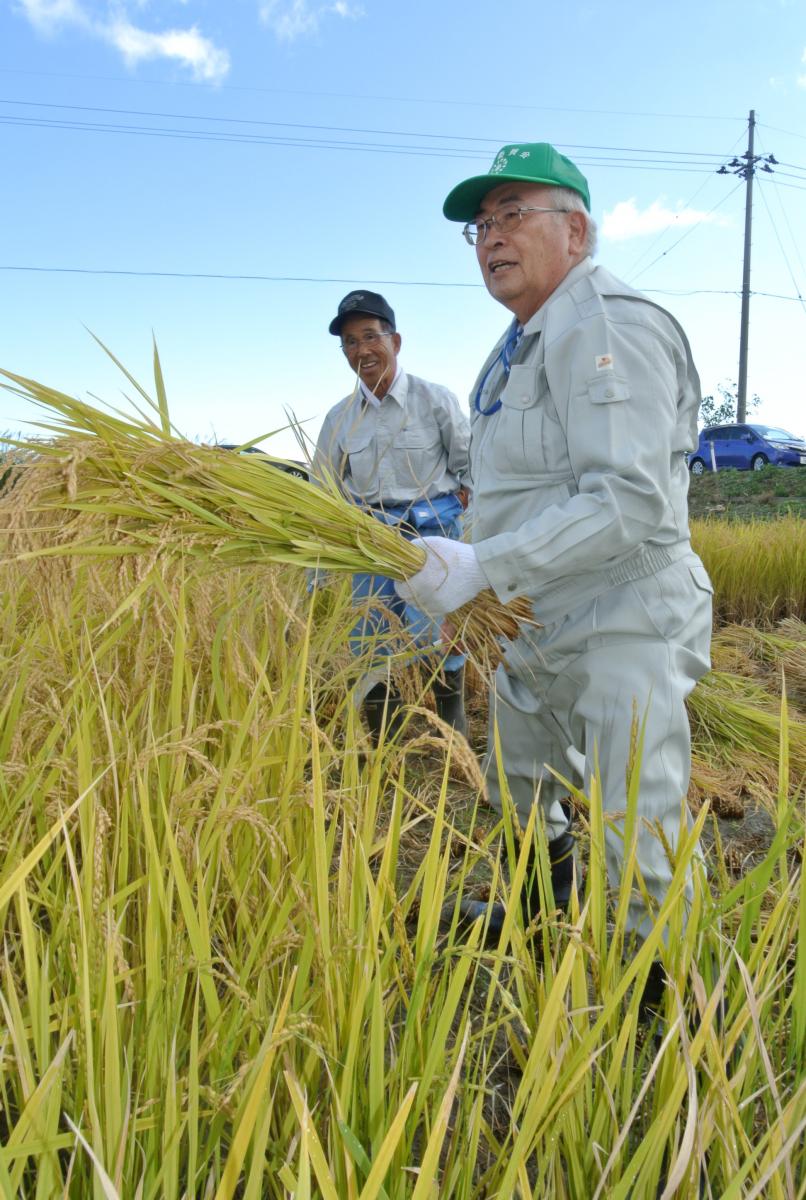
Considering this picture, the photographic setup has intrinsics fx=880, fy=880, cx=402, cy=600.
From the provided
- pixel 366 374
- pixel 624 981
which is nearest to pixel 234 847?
pixel 624 981

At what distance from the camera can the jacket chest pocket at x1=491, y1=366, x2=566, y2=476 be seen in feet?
5.48

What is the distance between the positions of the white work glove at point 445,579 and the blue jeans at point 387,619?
0.05 metres

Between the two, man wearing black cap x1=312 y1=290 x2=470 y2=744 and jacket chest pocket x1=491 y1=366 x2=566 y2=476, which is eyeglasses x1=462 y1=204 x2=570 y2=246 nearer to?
jacket chest pocket x1=491 y1=366 x2=566 y2=476

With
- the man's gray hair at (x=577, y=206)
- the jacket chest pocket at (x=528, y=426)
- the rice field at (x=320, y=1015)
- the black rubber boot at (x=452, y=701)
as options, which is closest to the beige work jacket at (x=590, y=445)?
the jacket chest pocket at (x=528, y=426)

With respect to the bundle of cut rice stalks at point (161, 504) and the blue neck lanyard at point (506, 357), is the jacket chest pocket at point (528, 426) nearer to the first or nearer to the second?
the blue neck lanyard at point (506, 357)

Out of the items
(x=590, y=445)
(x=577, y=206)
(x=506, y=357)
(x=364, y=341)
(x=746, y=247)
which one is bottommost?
(x=590, y=445)

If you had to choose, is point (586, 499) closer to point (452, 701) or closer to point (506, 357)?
point (506, 357)

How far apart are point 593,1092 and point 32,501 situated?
1.02m

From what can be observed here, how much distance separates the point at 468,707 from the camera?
3.87m

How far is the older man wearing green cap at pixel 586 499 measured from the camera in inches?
59.4

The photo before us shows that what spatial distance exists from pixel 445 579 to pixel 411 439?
78.7 inches

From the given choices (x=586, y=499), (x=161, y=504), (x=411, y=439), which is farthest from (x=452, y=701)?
(x=161, y=504)

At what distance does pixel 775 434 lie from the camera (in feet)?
63.8

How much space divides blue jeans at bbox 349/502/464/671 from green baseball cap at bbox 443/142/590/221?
2.18 ft
